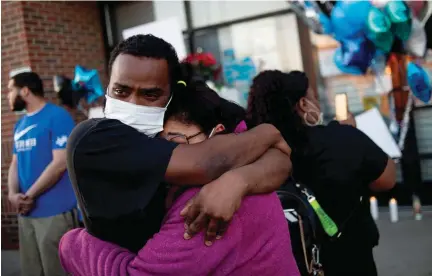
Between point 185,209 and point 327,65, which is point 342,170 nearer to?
point 185,209

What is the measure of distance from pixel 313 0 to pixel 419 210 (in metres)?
2.71

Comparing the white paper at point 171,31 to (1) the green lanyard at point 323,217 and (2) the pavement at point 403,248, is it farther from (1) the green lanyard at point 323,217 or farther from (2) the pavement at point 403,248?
(2) the pavement at point 403,248

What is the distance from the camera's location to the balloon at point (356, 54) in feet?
13.9

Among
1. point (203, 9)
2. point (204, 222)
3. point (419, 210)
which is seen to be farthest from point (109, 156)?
point (203, 9)

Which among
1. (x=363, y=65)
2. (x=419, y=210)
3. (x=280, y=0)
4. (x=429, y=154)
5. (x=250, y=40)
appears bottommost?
(x=419, y=210)

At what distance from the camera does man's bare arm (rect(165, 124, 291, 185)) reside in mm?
1344

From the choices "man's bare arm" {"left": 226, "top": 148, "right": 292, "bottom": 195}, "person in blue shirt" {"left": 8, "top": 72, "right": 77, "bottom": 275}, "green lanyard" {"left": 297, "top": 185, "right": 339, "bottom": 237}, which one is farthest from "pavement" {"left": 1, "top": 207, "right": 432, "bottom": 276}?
"man's bare arm" {"left": 226, "top": 148, "right": 292, "bottom": 195}

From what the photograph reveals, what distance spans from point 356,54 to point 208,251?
338cm

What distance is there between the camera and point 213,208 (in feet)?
4.26

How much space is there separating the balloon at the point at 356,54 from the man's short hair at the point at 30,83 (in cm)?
268

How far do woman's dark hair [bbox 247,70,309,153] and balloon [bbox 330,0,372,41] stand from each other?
194cm

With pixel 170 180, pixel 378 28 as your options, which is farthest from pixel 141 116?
pixel 378 28

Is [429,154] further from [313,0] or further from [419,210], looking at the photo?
[313,0]

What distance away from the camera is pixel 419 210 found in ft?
18.1
